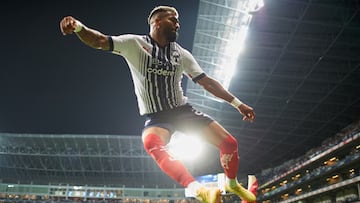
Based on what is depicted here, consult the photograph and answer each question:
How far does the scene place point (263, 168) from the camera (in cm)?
5941

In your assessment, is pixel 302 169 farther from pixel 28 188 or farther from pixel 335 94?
pixel 28 188

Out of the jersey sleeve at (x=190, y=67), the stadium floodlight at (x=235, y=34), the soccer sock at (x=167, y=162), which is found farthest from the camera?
the stadium floodlight at (x=235, y=34)

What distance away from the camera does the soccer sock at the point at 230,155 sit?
3.33 m

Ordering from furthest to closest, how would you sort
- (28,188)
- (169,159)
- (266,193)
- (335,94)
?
(28,188) → (266,193) → (335,94) → (169,159)

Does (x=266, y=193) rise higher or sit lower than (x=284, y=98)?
lower

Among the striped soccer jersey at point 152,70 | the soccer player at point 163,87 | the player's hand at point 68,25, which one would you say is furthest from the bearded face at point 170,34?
the player's hand at point 68,25

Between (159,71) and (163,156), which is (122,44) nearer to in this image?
(159,71)

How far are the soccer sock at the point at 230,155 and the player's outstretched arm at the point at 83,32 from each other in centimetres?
138

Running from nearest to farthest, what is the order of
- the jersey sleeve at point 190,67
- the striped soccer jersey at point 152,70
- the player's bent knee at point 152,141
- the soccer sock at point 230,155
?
the player's bent knee at point 152,141, the striped soccer jersey at point 152,70, the soccer sock at point 230,155, the jersey sleeve at point 190,67

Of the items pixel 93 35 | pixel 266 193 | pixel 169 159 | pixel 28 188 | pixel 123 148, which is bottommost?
pixel 169 159

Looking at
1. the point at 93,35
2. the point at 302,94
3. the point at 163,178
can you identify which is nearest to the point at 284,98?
the point at 302,94

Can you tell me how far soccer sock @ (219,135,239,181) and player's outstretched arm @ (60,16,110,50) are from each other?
138 centimetres

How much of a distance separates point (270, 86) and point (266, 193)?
18.7 m

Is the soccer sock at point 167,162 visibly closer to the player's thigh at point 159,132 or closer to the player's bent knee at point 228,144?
the player's thigh at point 159,132
